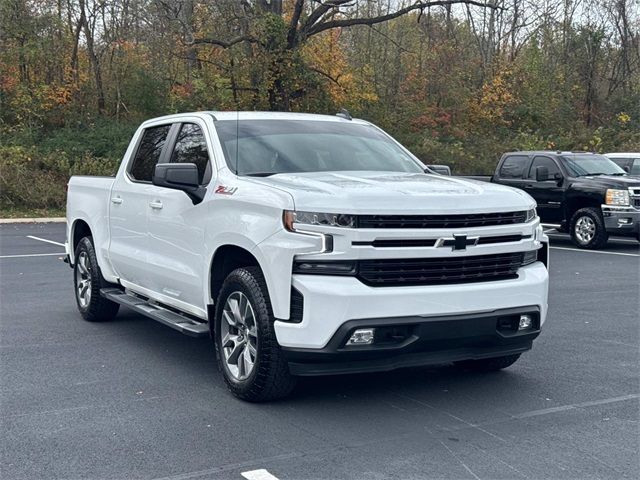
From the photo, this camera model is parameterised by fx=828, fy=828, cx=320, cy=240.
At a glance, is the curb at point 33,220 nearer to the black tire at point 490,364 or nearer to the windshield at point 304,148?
the windshield at point 304,148

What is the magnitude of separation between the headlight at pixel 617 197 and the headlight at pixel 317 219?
40.0ft

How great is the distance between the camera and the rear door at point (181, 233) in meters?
6.17

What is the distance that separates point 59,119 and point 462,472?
28532 millimetres

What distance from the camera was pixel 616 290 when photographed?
10.9 metres

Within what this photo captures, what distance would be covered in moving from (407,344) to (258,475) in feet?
4.22

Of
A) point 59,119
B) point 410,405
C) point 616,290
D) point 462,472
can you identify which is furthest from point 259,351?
point 59,119

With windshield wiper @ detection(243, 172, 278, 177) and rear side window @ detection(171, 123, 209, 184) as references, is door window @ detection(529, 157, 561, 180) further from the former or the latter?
windshield wiper @ detection(243, 172, 278, 177)

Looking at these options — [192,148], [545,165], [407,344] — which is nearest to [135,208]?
[192,148]

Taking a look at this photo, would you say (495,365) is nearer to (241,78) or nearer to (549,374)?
(549,374)

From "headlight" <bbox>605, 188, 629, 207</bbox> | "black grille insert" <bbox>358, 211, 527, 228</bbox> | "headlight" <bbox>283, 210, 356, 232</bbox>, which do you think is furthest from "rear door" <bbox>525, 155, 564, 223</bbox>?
"headlight" <bbox>283, 210, 356, 232</bbox>

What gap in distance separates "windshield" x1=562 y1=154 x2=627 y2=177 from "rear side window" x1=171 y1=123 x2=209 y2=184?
1159cm

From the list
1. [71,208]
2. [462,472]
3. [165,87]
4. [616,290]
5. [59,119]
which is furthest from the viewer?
[165,87]

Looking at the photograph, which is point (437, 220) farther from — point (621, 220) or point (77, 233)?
point (621, 220)

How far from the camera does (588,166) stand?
17.1 meters
